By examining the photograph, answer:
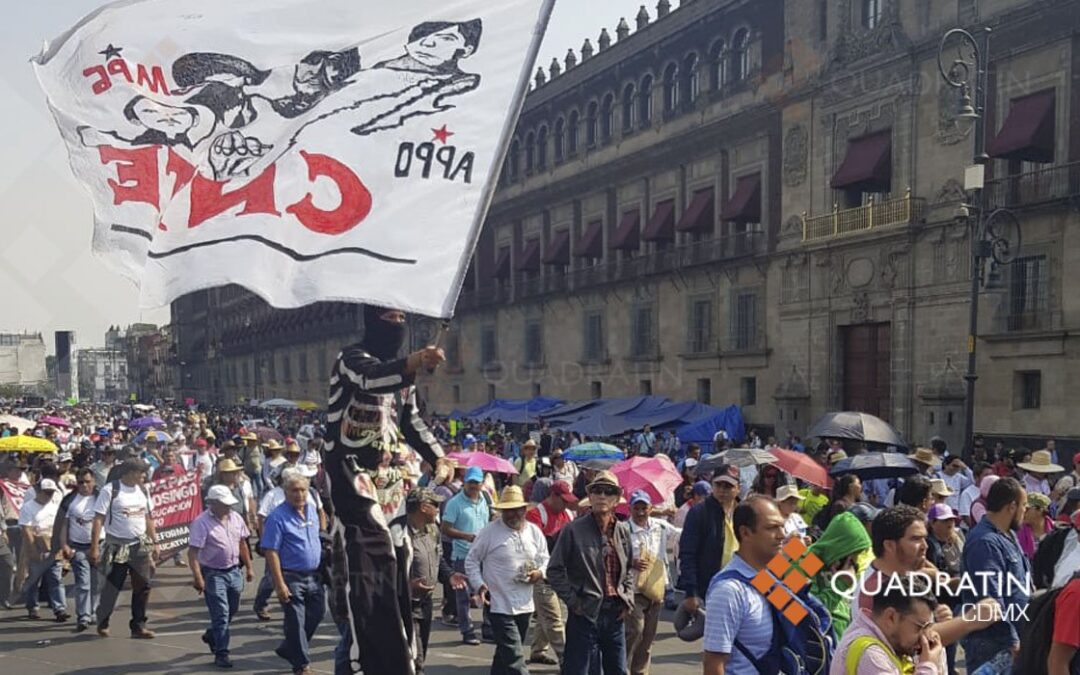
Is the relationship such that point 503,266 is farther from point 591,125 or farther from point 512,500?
point 512,500

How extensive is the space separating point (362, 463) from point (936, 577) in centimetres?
261

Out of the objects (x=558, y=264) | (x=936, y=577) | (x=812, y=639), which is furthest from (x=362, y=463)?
(x=558, y=264)

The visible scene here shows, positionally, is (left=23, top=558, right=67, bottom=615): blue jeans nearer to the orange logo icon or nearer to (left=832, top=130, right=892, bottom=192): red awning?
the orange logo icon

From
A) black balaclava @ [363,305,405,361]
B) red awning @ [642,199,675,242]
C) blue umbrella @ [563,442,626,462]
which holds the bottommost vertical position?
blue umbrella @ [563,442,626,462]

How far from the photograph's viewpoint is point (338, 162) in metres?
4.11

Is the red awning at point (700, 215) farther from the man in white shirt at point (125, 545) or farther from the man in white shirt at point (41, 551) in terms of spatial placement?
the man in white shirt at point (125, 545)

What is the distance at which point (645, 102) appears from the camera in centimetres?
3550

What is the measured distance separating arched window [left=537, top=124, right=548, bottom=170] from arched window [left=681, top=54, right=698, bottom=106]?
10.0m

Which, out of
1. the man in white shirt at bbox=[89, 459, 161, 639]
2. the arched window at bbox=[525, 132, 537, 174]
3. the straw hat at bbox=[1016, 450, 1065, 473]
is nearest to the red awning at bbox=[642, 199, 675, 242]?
the arched window at bbox=[525, 132, 537, 174]

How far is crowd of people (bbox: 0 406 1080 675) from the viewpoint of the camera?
3865 millimetres

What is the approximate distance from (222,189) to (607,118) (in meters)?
34.9

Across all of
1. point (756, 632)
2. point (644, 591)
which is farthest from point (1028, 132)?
point (756, 632)

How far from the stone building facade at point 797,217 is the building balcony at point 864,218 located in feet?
0.19

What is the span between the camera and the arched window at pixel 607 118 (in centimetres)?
3741
